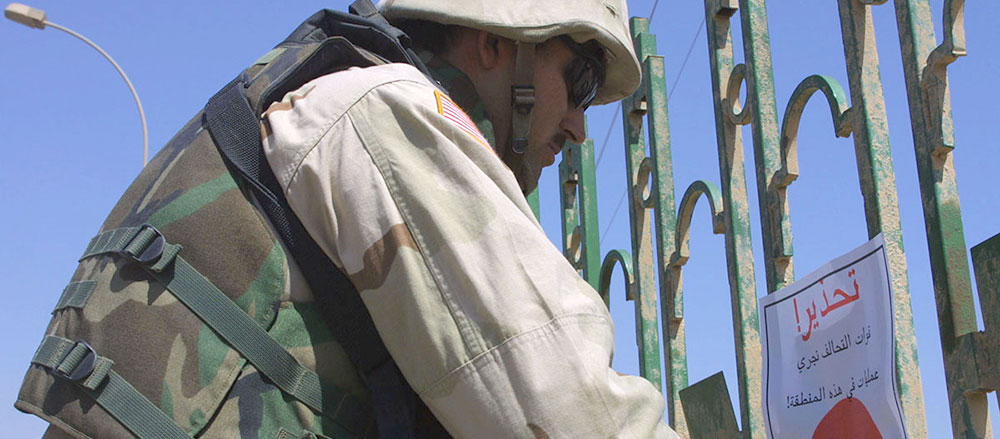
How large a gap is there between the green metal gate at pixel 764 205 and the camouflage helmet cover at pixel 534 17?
75 centimetres

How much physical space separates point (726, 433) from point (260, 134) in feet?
6.51

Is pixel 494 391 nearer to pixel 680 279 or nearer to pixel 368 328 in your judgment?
pixel 368 328

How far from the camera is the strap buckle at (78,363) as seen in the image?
114 centimetres

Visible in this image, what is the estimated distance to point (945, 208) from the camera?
82.3 inches

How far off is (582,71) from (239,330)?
844mm

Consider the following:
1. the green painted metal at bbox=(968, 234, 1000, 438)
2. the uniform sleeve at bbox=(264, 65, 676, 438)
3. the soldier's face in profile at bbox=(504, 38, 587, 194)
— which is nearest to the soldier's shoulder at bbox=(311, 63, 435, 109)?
the uniform sleeve at bbox=(264, 65, 676, 438)

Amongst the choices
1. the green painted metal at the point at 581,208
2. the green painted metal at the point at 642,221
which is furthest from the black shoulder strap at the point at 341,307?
the green painted metal at the point at 581,208

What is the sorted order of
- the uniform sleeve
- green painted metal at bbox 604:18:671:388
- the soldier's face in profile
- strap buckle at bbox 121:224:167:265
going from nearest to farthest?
1. the uniform sleeve
2. strap buckle at bbox 121:224:167:265
3. the soldier's face in profile
4. green painted metal at bbox 604:18:671:388

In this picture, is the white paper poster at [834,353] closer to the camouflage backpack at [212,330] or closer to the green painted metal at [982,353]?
the green painted metal at [982,353]

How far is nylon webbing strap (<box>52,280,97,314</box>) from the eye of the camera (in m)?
1.20

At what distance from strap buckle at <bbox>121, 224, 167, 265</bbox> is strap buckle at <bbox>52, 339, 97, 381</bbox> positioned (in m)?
0.11

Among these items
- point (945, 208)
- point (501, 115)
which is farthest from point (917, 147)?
point (501, 115)

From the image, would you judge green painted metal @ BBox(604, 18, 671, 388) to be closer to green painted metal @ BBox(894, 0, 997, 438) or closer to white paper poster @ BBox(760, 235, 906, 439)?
white paper poster @ BBox(760, 235, 906, 439)

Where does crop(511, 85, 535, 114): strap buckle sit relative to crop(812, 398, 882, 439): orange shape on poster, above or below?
above
